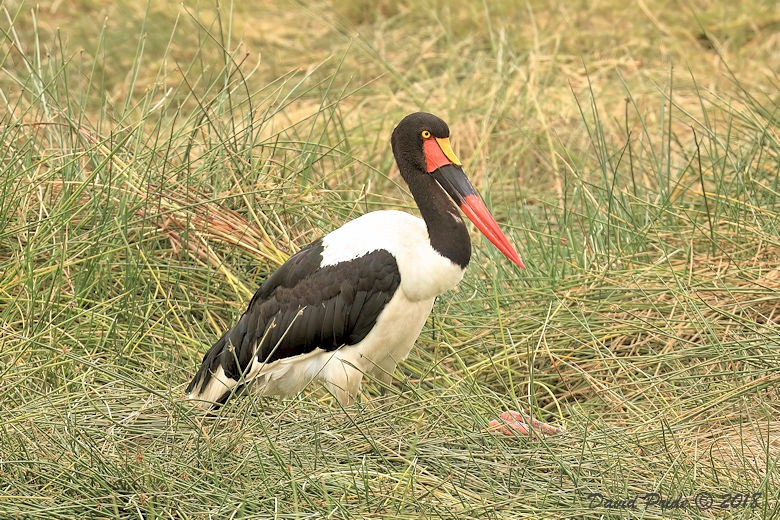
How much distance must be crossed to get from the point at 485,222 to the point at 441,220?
192 mm

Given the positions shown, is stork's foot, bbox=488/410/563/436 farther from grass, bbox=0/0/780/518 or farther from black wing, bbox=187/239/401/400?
black wing, bbox=187/239/401/400

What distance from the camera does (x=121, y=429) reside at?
3.47 metres

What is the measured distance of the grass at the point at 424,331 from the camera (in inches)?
126

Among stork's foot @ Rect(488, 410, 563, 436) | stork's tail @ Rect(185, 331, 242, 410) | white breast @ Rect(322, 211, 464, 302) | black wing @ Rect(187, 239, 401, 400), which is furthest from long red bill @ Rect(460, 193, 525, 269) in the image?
stork's tail @ Rect(185, 331, 242, 410)

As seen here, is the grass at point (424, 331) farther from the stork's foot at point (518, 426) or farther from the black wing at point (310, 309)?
the black wing at point (310, 309)

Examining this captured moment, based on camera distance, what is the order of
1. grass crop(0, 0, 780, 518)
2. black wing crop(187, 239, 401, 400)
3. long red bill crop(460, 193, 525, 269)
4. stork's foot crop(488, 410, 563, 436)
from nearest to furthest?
grass crop(0, 0, 780, 518) < stork's foot crop(488, 410, 563, 436) < black wing crop(187, 239, 401, 400) < long red bill crop(460, 193, 525, 269)

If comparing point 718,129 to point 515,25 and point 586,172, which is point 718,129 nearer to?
point 586,172

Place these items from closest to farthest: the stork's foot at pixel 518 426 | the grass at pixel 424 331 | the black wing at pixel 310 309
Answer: the grass at pixel 424 331, the stork's foot at pixel 518 426, the black wing at pixel 310 309

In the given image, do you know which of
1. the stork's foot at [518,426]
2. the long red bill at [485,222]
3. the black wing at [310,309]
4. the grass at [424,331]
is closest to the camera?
the grass at [424,331]

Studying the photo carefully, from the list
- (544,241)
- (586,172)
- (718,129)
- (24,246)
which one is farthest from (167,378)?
(718,129)

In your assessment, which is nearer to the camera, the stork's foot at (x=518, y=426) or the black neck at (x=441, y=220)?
the stork's foot at (x=518, y=426)

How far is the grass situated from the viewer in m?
3.20

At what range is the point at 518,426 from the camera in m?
3.62

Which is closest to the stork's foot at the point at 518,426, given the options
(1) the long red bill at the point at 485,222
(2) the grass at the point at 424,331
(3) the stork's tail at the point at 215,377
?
(2) the grass at the point at 424,331
